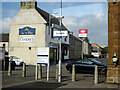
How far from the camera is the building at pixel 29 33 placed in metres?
29.4

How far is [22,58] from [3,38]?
25.5 feet

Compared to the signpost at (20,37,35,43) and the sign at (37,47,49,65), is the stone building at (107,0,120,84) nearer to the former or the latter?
the sign at (37,47,49,65)

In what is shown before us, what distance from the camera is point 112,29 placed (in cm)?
1082

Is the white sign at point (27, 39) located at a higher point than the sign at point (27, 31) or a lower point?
lower

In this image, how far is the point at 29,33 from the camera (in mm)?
30297

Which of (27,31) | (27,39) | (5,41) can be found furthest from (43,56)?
(5,41)

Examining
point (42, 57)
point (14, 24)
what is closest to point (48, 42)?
point (14, 24)

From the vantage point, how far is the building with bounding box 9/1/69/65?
2939 centimetres

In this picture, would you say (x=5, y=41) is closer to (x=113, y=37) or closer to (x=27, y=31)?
(x=27, y=31)

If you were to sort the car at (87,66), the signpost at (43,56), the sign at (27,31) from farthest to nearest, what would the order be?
the sign at (27,31) → the car at (87,66) → the signpost at (43,56)

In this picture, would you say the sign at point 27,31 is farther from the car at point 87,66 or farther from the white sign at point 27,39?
the car at point 87,66

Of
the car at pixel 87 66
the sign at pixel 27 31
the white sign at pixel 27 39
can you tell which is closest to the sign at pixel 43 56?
the car at pixel 87 66

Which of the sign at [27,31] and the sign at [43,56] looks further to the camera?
the sign at [27,31]

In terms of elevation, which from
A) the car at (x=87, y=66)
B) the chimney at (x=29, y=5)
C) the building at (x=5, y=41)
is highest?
the chimney at (x=29, y=5)
